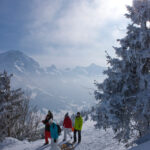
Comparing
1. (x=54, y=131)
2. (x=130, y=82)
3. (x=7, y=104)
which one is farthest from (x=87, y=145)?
(x=7, y=104)

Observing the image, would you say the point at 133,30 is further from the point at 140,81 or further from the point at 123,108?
the point at 123,108

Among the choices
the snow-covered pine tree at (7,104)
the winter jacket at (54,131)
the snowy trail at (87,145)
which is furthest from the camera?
the snow-covered pine tree at (7,104)

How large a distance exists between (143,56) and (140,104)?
2013 millimetres

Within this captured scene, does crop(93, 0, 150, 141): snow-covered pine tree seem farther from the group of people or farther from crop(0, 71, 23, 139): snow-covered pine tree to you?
crop(0, 71, 23, 139): snow-covered pine tree

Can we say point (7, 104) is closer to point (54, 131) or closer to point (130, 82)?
point (54, 131)

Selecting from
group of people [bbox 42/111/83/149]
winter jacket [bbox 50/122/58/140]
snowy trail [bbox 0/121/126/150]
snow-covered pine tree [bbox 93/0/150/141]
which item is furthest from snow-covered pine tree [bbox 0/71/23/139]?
snow-covered pine tree [bbox 93/0/150/141]

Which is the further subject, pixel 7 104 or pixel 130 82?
pixel 7 104

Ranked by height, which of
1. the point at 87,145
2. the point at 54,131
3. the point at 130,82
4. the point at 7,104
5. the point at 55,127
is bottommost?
the point at 87,145

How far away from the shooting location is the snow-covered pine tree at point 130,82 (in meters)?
6.82

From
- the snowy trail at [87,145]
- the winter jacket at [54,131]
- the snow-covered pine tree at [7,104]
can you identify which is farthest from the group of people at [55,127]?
the snow-covered pine tree at [7,104]

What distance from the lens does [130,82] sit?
7395 millimetres

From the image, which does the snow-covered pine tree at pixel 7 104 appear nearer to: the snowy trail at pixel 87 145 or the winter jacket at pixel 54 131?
the snowy trail at pixel 87 145

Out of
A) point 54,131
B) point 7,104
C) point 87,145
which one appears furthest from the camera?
point 7,104

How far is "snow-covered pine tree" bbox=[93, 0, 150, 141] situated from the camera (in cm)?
682
